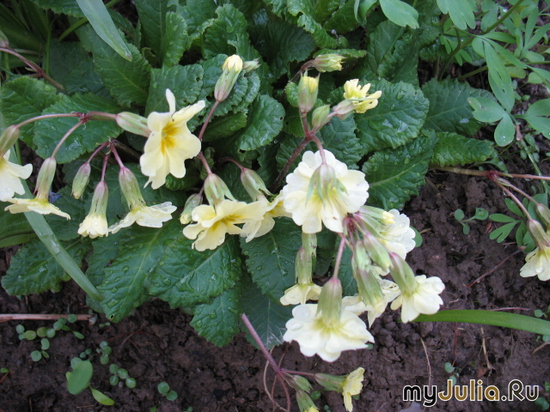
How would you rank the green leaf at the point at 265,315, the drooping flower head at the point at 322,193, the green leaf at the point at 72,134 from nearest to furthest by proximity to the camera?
the drooping flower head at the point at 322,193 → the green leaf at the point at 72,134 → the green leaf at the point at 265,315

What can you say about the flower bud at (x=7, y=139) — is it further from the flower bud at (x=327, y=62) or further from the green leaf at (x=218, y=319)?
the flower bud at (x=327, y=62)

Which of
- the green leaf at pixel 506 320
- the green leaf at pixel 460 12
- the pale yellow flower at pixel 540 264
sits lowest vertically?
the green leaf at pixel 506 320

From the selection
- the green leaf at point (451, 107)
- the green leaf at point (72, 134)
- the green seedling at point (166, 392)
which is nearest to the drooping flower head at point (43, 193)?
the green leaf at point (72, 134)

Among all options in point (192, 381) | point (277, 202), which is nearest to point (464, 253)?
point (277, 202)

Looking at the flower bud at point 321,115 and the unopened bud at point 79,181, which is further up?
the flower bud at point 321,115

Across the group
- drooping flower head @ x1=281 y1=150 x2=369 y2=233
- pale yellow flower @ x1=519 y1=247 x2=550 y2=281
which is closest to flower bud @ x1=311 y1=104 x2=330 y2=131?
drooping flower head @ x1=281 y1=150 x2=369 y2=233

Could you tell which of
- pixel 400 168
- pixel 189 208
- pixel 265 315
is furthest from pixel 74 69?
pixel 400 168

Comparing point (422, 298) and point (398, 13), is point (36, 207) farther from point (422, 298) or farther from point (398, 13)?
point (398, 13)
